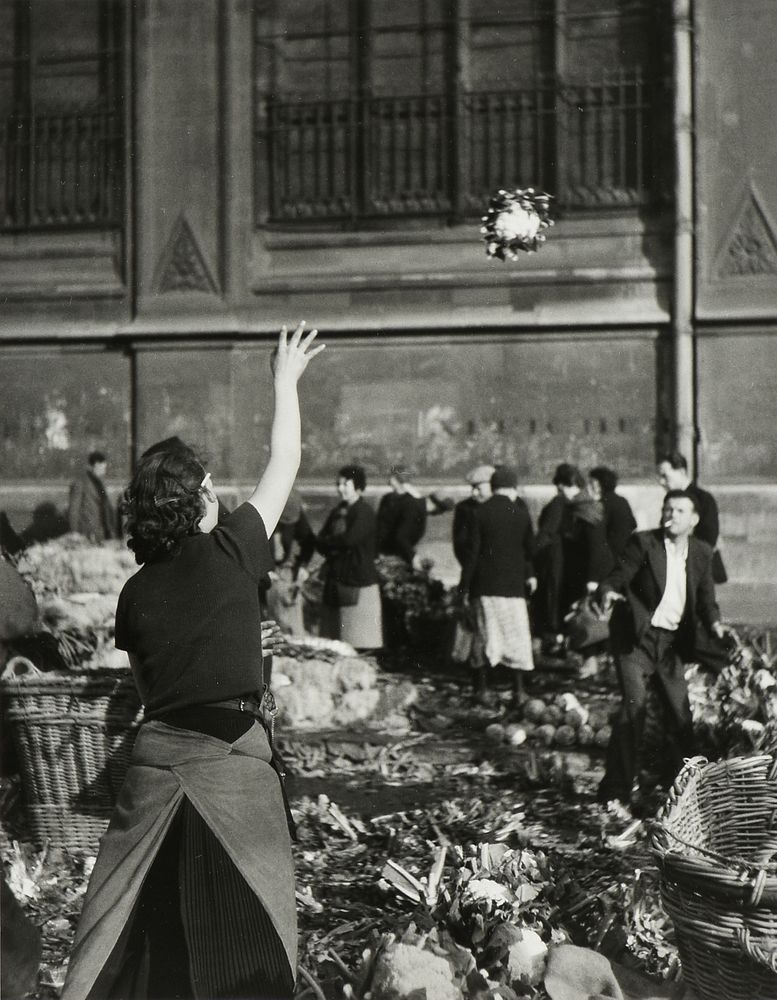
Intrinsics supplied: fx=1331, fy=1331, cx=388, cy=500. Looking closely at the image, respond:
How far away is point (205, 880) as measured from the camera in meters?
3.49

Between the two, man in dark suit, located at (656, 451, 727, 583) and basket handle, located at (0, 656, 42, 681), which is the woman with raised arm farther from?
man in dark suit, located at (656, 451, 727, 583)

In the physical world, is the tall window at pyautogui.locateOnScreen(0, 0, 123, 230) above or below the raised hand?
above

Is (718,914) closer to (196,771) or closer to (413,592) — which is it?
(196,771)

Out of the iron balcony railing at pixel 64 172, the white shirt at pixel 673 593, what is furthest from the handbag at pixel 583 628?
the iron balcony railing at pixel 64 172

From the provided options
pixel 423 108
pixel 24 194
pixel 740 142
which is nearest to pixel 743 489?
pixel 740 142

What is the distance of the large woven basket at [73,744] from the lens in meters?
5.81

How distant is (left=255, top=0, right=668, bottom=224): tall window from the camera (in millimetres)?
15383

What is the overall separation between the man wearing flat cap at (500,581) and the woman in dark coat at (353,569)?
91cm

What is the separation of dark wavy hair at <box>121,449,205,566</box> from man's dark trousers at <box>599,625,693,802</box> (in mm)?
3985

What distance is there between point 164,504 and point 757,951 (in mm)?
1929

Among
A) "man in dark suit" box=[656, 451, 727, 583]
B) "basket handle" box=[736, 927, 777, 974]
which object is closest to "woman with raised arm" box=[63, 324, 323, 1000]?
"basket handle" box=[736, 927, 777, 974]

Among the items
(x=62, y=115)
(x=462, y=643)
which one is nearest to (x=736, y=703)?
(x=462, y=643)

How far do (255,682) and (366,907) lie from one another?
1.92 metres

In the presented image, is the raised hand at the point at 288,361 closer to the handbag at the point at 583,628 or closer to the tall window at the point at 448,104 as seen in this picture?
the handbag at the point at 583,628
